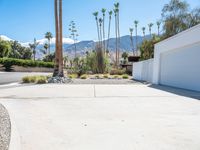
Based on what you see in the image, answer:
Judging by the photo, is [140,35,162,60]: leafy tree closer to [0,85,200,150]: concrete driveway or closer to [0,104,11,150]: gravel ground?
[0,85,200,150]: concrete driveway

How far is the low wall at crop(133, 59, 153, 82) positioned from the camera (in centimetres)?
2621

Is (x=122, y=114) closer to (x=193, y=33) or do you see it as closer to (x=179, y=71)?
(x=193, y=33)

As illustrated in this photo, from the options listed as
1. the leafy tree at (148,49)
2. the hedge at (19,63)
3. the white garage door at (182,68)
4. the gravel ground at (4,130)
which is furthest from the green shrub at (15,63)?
the gravel ground at (4,130)

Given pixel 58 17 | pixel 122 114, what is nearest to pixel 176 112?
pixel 122 114

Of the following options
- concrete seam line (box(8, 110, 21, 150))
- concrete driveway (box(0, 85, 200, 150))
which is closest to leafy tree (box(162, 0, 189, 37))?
concrete driveway (box(0, 85, 200, 150))

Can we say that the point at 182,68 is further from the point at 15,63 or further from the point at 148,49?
the point at 15,63

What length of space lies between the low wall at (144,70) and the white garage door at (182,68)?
4.18 meters

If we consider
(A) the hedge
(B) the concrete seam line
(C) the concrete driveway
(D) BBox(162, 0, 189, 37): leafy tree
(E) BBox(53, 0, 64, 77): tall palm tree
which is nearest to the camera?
(B) the concrete seam line

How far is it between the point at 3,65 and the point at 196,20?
31.9 meters

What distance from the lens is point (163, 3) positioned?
114 feet

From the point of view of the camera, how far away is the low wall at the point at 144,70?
26212 millimetres

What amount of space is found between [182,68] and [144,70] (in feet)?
37.8

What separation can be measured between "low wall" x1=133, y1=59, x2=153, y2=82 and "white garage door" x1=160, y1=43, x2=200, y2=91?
13.7 ft

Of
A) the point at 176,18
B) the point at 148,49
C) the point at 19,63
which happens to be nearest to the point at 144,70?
the point at 176,18
